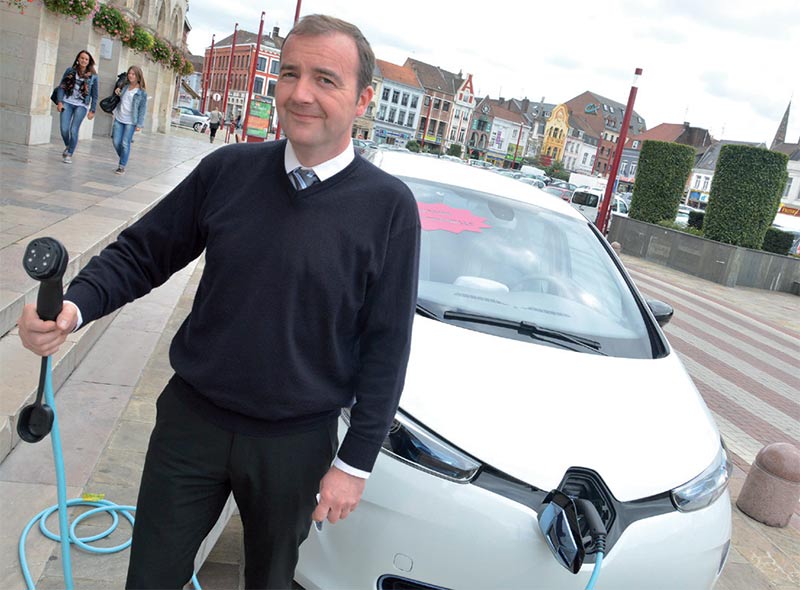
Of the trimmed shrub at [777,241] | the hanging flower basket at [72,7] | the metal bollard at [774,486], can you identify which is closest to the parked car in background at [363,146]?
the metal bollard at [774,486]

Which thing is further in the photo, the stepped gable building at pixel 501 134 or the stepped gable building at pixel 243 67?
the stepped gable building at pixel 501 134

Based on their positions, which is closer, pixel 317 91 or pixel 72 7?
pixel 317 91

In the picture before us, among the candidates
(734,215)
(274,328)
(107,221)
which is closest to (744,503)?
(274,328)

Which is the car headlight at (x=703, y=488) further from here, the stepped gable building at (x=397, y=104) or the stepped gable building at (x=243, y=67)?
the stepped gable building at (x=397, y=104)

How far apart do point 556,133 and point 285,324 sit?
5119 inches

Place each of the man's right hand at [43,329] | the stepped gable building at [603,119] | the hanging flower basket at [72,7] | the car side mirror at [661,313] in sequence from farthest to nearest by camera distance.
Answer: the stepped gable building at [603,119] → the hanging flower basket at [72,7] → the car side mirror at [661,313] → the man's right hand at [43,329]

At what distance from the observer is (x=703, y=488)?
2.72 metres

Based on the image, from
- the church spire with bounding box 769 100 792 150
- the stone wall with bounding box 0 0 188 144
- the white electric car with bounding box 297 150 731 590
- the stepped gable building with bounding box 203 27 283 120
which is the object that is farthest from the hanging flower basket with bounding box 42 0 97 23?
the church spire with bounding box 769 100 792 150

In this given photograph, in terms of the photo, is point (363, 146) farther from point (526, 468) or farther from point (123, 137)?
point (526, 468)

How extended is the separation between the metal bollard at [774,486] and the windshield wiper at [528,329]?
7.39ft

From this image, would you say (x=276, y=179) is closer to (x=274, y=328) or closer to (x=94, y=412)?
(x=274, y=328)

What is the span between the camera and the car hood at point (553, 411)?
2488mm

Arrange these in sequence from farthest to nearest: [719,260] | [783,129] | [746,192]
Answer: [783,129] < [719,260] < [746,192]

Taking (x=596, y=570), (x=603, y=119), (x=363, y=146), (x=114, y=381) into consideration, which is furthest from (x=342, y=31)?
(x=603, y=119)
